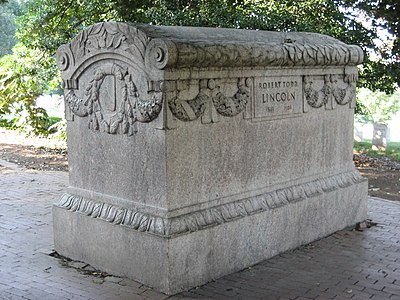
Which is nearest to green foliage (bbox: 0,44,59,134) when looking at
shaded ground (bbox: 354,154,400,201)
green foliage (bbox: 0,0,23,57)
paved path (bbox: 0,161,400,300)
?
paved path (bbox: 0,161,400,300)

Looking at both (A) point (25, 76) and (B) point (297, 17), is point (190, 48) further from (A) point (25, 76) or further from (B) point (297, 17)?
(A) point (25, 76)

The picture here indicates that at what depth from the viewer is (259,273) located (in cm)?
538

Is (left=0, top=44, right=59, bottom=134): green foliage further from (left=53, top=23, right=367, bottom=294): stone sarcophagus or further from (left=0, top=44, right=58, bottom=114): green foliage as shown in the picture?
(left=53, top=23, right=367, bottom=294): stone sarcophagus

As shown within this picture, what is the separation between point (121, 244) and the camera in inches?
201

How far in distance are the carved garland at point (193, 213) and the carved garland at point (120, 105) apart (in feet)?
2.45

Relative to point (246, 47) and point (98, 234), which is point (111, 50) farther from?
point (98, 234)

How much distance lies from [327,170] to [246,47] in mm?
2144

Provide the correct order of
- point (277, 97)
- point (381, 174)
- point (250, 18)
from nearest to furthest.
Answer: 1. point (277, 97)
2. point (250, 18)
3. point (381, 174)

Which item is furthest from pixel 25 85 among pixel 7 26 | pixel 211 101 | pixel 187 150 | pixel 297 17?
pixel 187 150

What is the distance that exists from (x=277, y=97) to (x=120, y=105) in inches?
66.6

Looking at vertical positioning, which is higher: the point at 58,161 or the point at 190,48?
the point at 190,48

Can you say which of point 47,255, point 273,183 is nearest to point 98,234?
point 47,255

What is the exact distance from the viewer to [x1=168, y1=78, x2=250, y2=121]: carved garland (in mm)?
4824

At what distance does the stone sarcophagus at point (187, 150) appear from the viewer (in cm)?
481
